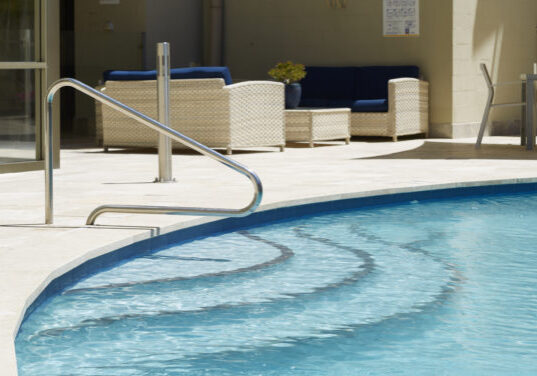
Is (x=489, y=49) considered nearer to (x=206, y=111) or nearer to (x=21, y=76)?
(x=206, y=111)

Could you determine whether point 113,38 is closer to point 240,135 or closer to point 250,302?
point 240,135

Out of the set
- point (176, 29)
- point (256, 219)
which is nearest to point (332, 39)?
point (176, 29)

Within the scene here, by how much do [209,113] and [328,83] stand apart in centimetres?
263

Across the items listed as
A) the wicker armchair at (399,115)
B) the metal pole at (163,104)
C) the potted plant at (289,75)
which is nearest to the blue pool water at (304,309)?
the metal pole at (163,104)

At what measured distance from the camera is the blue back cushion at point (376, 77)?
432 inches

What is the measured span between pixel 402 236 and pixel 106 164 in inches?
143

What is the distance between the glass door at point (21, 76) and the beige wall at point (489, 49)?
17.1 feet

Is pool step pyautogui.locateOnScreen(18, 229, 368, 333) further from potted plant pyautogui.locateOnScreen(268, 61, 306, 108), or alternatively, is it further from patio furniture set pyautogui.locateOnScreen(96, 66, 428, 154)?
potted plant pyautogui.locateOnScreen(268, 61, 306, 108)

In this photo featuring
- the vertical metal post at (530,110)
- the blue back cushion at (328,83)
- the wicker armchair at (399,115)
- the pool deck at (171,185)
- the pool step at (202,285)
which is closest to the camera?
the pool step at (202,285)

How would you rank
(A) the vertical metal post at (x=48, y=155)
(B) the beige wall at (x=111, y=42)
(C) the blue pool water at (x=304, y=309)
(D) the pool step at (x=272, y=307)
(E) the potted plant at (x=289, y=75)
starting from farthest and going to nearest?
(B) the beige wall at (x=111, y=42) < (E) the potted plant at (x=289, y=75) < (A) the vertical metal post at (x=48, y=155) < (D) the pool step at (x=272, y=307) < (C) the blue pool water at (x=304, y=309)

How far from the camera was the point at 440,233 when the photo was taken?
5.08 m

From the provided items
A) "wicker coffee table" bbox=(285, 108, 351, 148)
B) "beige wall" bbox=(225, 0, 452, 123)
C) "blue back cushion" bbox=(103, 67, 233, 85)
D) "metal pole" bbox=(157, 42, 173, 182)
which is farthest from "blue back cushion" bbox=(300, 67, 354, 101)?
"metal pole" bbox=(157, 42, 173, 182)

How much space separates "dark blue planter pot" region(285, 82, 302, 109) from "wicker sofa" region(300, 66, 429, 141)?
2.77ft

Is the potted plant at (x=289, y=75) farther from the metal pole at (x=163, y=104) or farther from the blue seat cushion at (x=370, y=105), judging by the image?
the metal pole at (x=163, y=104)
